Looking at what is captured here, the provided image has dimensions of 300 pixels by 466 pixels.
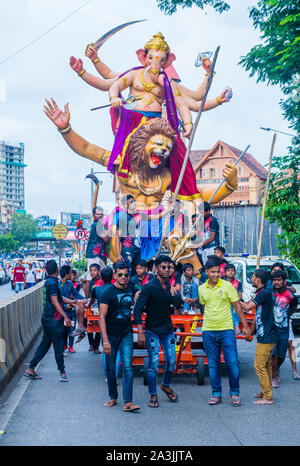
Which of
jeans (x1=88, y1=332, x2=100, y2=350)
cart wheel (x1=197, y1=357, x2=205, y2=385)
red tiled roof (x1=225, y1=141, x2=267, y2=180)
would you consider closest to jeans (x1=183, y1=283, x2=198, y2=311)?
cart wheel (x1=197, y1=357, x2=205, y2=385)

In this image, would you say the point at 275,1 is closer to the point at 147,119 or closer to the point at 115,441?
the point at 147,119

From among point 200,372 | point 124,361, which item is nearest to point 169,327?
point 124,361

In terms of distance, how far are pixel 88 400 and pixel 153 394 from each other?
95 centimetres

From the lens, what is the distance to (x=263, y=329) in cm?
803

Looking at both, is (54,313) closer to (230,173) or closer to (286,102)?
(230,173)

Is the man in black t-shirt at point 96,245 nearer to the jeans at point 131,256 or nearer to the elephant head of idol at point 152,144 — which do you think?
the jeans at point 131,256

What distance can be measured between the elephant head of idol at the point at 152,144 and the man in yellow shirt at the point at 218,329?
9.70 meters

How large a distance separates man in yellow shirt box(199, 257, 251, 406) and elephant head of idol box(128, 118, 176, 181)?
382 inches

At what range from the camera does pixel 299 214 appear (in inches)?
736

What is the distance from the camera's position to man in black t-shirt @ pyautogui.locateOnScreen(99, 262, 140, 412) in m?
7.51

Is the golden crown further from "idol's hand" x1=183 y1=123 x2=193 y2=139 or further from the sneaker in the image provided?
the sneaker

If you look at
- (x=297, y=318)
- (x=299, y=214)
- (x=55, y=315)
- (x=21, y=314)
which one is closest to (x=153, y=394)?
(x=55, y=315)

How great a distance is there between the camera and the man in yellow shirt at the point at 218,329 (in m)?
7.86

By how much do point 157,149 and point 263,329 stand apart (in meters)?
9.97
